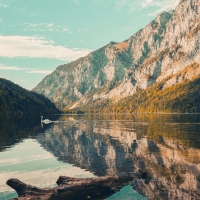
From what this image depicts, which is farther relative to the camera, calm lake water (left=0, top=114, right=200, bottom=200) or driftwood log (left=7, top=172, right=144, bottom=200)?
calm lake water (left=0, top=114, right=200, bottom=200)

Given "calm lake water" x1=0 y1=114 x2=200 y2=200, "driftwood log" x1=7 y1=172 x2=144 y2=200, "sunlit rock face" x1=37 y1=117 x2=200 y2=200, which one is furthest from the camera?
"sunlit rock face" x1=37 y1=117 x2=200 y2=200

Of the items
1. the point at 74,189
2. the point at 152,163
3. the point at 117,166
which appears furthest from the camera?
the point at 152,163

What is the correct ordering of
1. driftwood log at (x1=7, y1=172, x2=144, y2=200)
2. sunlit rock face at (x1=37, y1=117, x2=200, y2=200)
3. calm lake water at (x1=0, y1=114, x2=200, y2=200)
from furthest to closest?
sunlit rock face at (x1=37, y1=117, x2=200, y2=200), calm lake water at (x1=0, y1=114, x2=200, y2=200), driftwood log at (x1=7, y1=172, x2=144, y2=200)

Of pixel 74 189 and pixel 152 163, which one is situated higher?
pixel 74 189

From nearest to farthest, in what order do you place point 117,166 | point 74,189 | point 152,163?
point 74,189, point 117,166, point 152,163

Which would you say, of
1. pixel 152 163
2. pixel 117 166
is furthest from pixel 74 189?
pixel 152 163

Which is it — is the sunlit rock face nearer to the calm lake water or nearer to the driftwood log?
the calm lake water

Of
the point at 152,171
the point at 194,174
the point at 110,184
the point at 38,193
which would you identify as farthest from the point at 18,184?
the point at 194,174

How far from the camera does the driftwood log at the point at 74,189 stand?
24.2 metres

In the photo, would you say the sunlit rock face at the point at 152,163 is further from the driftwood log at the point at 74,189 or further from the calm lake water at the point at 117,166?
the driftwood log at the point at 74,189

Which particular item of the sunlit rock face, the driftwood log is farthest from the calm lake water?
the driftwood log

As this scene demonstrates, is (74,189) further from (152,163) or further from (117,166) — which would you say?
(152,163)

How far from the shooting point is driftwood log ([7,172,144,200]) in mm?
24177

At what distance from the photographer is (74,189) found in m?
25.9
